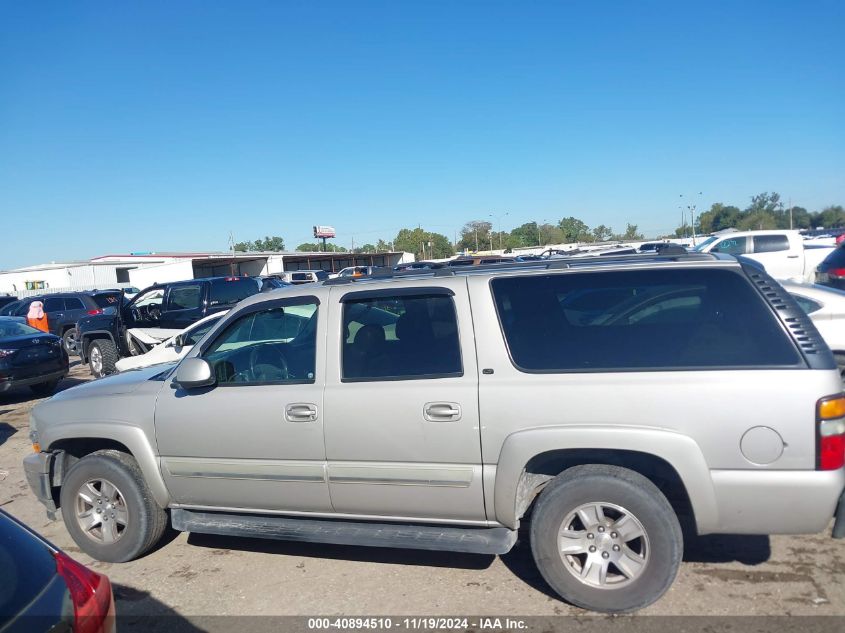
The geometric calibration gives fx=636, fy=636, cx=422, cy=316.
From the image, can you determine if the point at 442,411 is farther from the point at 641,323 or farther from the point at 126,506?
the point at 126,506

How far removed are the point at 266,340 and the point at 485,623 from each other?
114 inches

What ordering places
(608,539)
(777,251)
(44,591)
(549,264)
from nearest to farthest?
(44,591) → (608,539) → (549,264) → (777,251)

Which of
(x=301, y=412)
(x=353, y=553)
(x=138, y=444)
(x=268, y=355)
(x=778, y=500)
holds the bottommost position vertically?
(x=353, y=553)

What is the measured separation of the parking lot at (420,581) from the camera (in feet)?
11.9

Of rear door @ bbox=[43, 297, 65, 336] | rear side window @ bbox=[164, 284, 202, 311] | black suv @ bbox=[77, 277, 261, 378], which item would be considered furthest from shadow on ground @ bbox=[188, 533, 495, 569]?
rear door @ bbox=[43, 297, 65, 336]

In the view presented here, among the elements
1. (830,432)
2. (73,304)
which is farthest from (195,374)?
(73,304)

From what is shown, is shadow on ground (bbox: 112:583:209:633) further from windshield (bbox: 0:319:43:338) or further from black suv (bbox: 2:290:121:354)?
black suv (bbox: 2:290:121:354)

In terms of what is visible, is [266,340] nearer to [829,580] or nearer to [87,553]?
[87,553]

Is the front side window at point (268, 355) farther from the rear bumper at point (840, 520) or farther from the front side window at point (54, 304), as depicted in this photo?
the front side window at point (54, 304)

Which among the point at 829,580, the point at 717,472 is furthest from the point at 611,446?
the point at 829,580

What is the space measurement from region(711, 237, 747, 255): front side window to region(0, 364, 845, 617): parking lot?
A: 1348cm

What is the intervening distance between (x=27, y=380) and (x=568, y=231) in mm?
89093

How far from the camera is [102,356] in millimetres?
12352

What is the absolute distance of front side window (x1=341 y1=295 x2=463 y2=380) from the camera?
3834 millimetres
